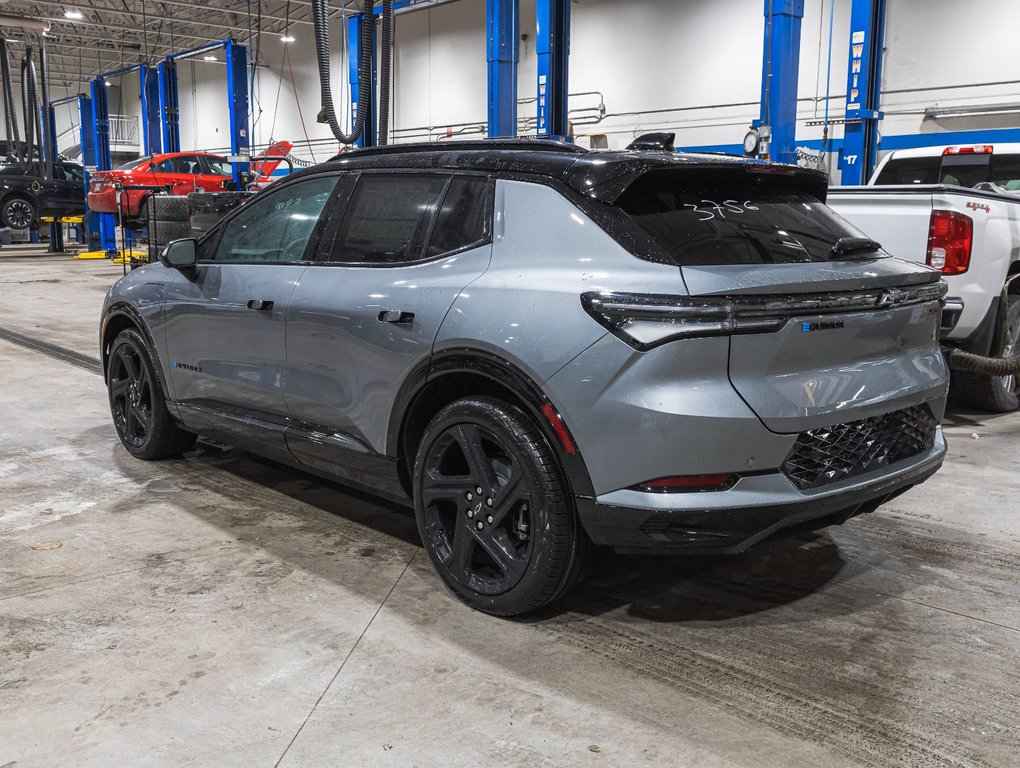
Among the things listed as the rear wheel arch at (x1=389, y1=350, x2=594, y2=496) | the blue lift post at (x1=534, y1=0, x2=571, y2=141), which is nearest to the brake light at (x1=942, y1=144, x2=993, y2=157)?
the blue lift post at (x1=534, y1=0, x2=571, y2=141)

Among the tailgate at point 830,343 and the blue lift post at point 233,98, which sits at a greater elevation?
the blue lift post at point 233,98

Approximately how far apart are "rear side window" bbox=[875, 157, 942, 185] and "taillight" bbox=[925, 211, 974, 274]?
3978 millimetres

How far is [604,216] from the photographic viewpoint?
3006 mm

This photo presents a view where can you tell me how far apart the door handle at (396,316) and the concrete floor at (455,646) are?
39.0 inches

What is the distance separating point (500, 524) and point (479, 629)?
36 centimetres

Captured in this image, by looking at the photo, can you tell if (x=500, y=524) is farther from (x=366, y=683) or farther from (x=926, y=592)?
(x=926, y=592)

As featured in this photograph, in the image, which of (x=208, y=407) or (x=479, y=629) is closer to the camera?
(x=479, y=629)

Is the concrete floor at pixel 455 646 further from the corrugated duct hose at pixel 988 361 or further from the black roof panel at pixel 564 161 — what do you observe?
the black roof panel at pixel 564 161

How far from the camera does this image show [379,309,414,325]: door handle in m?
3.38

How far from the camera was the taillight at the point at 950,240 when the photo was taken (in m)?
5.77

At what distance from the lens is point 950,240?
19.0 feet

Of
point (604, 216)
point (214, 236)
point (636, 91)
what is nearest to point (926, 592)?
point (604, 216)

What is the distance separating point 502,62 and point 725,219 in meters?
9.90

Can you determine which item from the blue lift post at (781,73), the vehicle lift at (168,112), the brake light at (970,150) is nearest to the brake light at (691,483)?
the brake light at (970,150)
